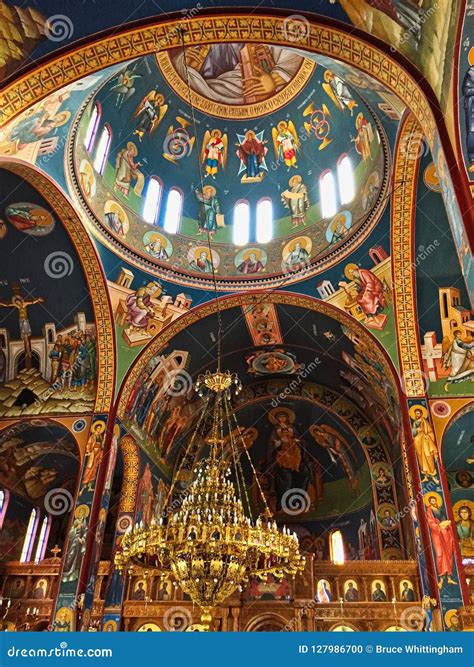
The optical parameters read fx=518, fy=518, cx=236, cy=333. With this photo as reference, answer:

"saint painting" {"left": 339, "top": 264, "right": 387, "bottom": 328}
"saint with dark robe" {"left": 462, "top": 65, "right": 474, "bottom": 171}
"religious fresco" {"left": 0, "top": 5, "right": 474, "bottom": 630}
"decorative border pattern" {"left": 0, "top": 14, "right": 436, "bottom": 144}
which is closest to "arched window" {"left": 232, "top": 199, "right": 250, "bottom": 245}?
"religious fresco" {"left": 0, "top": 5, "right": 474, "bottom": 630}

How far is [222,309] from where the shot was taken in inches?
546

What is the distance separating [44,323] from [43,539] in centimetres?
814

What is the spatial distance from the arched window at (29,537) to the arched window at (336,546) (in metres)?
9.56

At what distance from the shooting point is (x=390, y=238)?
1142 centimetres

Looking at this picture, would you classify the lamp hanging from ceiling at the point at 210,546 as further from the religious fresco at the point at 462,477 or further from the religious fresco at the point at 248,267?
the religious fresco at the point at 462,477

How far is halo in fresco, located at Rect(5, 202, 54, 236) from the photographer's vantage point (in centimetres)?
1104

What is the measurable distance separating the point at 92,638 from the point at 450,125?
5935 mm

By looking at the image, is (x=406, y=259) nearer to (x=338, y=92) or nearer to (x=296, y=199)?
(x=296, y=199)

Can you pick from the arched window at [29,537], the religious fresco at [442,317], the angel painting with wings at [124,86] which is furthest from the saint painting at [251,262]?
the arched window at [29,537]

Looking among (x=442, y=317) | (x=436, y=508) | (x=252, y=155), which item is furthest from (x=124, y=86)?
(x=436, y=508)

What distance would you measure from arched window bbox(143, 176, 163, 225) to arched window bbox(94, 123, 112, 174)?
1.64 m

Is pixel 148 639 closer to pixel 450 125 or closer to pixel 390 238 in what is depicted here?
pixel 450 125

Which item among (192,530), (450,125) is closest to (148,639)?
(192,530)

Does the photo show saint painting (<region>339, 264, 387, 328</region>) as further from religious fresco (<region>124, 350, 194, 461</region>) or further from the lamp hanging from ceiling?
the lamp hanging from ceiling
